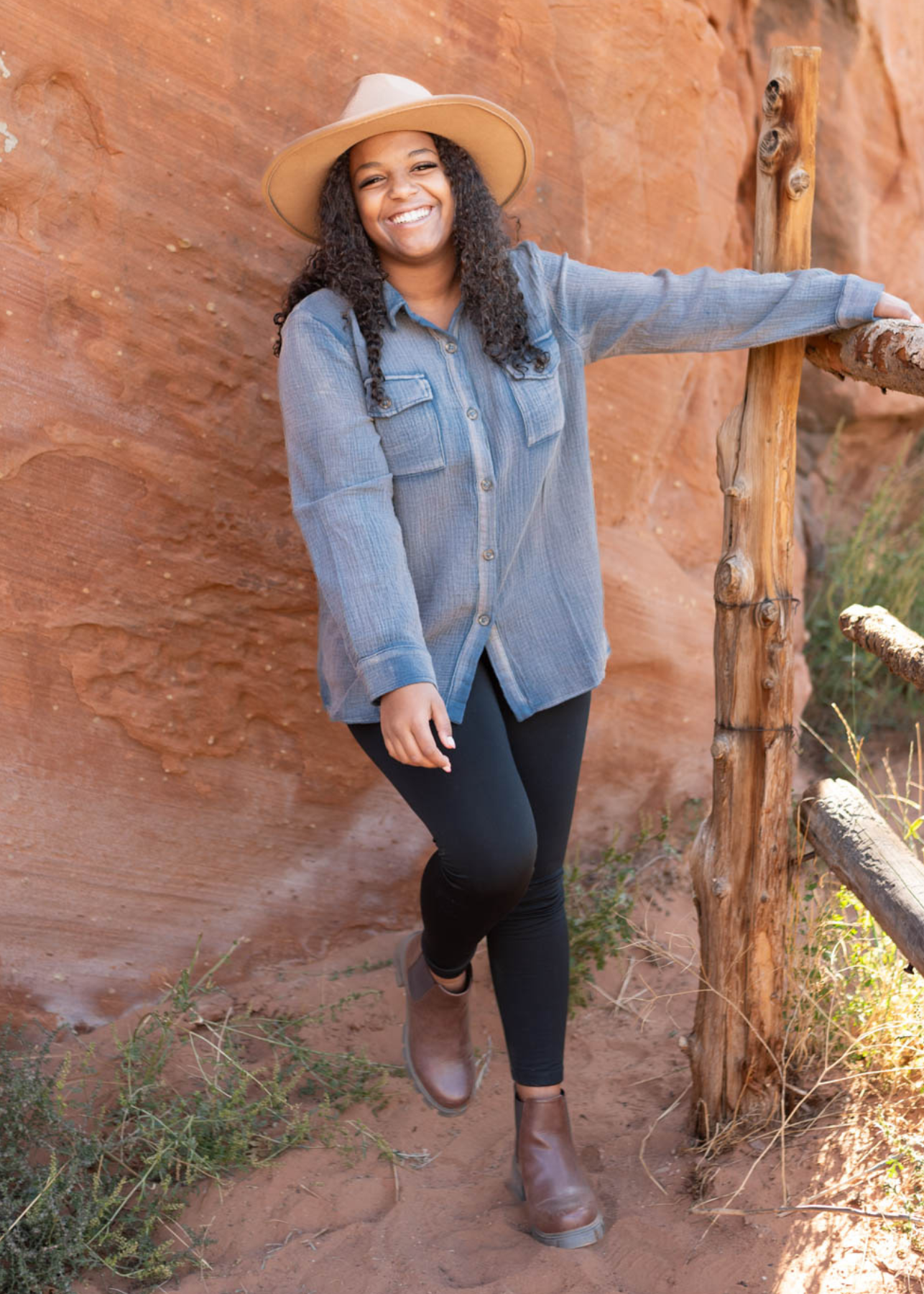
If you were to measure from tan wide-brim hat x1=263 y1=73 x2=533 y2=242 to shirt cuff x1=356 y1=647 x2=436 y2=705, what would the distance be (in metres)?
0.96

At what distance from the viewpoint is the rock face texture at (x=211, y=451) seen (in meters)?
2.81

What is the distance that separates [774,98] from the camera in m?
2.40

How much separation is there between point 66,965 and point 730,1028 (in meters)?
1.69

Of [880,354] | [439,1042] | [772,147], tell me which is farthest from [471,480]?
[439,1042]

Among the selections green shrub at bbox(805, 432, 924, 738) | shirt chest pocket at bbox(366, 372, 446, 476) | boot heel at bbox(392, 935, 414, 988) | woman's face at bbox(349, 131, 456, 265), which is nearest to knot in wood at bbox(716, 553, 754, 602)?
shirt chest pocket at bbox(366, 372, 446, 476)

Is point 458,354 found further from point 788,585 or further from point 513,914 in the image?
point 513,914

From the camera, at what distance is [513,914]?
97.2 inches

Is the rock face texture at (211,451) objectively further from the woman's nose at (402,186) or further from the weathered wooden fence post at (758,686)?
the weathered wooden fence post at (758,686)

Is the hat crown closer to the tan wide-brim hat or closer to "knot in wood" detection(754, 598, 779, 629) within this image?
the tan wide-brim hat

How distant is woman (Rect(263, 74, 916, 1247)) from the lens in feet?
7.24

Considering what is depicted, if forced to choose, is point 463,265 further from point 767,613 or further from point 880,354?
point 767,613

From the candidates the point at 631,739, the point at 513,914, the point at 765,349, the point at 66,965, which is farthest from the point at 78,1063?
the point at 765,349

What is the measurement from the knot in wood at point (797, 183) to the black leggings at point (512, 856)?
1.12m

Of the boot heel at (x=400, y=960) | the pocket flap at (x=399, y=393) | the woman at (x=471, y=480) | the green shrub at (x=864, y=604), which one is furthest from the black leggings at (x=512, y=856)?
the green shrub at (x=864, y=604)
